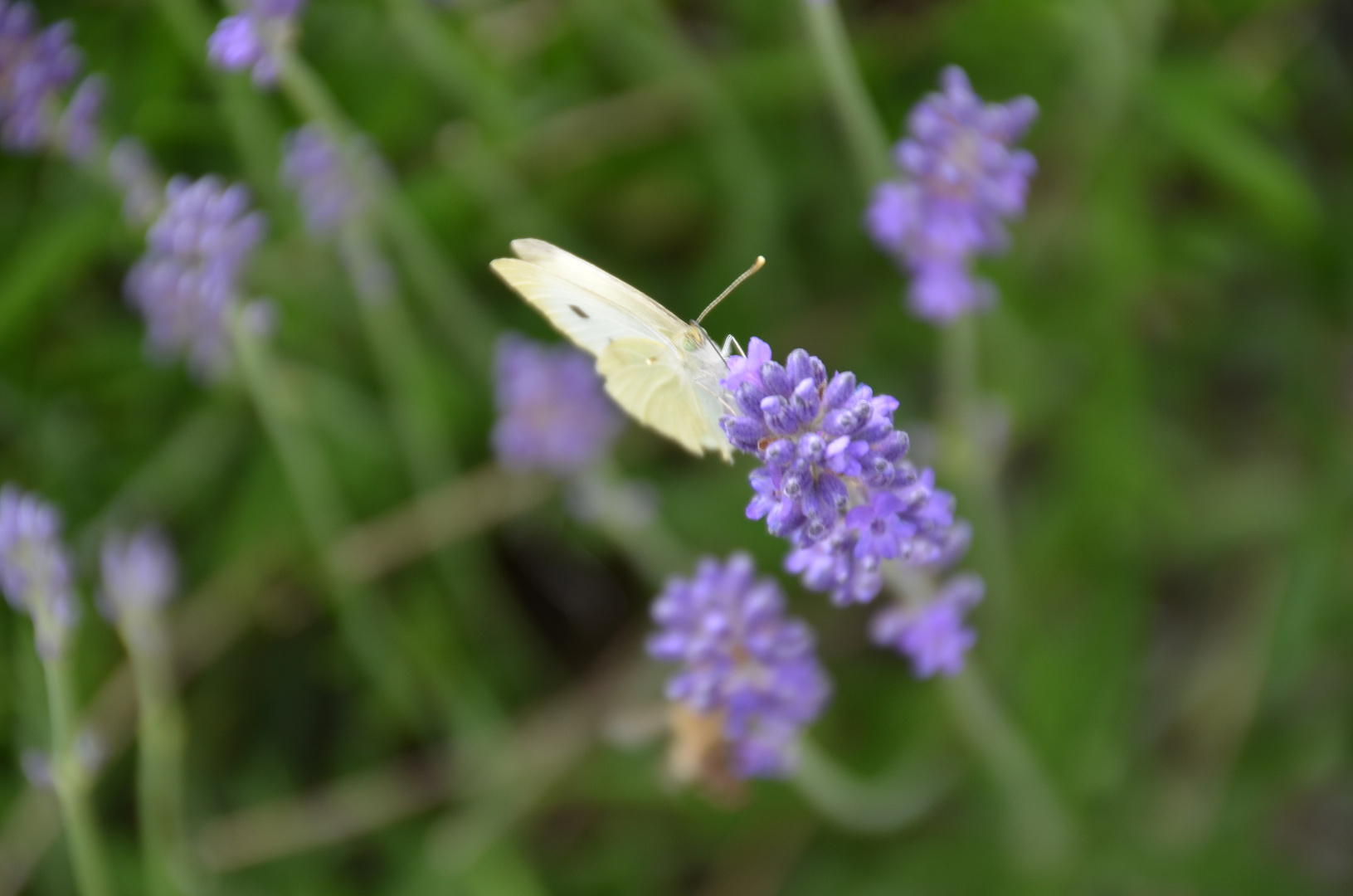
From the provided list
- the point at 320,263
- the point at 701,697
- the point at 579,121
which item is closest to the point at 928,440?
the point at 701,697

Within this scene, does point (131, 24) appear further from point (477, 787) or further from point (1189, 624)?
point (1189, 624)

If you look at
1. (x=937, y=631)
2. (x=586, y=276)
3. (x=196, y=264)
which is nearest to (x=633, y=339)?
(x=586, y=276)

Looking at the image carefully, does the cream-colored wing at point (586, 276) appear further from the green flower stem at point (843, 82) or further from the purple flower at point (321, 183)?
the purple flower at point (321, 183)

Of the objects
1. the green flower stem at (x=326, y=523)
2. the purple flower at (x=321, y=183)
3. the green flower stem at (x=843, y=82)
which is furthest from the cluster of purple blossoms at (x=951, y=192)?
the green flower stem at (x=326, y=523)

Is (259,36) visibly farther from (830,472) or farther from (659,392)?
(830,472)

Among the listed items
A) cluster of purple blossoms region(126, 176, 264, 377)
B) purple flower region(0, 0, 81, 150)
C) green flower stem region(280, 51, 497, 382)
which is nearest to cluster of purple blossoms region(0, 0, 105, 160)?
purple flower region(0, 0, 81, 150)
